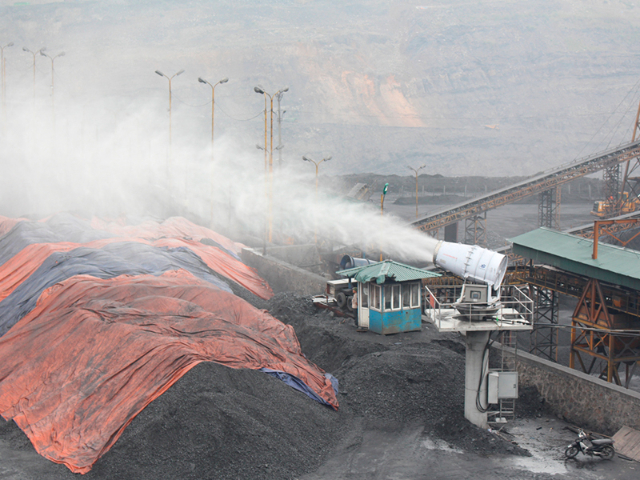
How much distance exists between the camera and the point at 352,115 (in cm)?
14962

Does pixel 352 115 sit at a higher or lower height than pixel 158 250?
higher

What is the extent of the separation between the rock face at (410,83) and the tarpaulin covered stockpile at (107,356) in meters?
97.2

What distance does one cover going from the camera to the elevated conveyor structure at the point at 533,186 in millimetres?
53125

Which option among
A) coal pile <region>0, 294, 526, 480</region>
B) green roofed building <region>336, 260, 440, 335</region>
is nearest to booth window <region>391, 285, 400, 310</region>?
green roofed building <region>336, 260, 440, 335</region>

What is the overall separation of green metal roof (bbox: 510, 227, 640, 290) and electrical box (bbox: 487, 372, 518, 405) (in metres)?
6.86

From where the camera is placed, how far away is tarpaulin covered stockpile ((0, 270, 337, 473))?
48.1 ft

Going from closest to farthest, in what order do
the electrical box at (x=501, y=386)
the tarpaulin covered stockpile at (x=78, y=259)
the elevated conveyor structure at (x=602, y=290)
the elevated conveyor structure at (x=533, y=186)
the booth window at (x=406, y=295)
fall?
the electrical box at (x=501, y=386), the elevated conveyor structure at (x=602, y=290), the booth window at (x=406, y=295), the tarpaulin covered stockpile at (x=78, y=259), the elevated conveyor structure at (x=533, y=186)

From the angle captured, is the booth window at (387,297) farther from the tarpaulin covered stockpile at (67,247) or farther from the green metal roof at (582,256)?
the tarpaulin covered stockpile at (67,247)

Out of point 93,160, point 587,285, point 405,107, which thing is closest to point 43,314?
point 587,285

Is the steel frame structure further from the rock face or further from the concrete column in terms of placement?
the rock face

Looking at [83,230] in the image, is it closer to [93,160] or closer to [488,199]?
[488,199]

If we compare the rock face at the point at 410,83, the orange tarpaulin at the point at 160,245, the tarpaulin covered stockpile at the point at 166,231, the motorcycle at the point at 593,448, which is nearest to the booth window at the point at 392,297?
the motorcycle at the point at 593,448

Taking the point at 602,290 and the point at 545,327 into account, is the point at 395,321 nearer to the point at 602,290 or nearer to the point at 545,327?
the point at 602,290

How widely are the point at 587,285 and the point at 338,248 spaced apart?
79.5 ft
